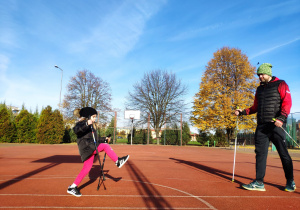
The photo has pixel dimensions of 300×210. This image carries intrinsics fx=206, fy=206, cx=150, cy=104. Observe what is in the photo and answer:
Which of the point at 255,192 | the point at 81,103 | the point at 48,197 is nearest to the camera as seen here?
the point at 48,197

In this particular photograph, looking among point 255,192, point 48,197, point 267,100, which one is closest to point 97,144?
point 48,197

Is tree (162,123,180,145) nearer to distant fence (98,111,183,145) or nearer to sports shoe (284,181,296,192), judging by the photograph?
distant fence (98,111,183,145)

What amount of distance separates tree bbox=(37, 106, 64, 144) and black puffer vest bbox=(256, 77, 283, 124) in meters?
22.3

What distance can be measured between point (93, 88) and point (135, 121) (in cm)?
880

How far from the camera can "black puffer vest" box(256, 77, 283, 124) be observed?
12.8ft

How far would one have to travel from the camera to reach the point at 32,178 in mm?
4820

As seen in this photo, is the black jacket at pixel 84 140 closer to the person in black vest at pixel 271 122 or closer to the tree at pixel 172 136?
the person in black vest at pixel 271 122

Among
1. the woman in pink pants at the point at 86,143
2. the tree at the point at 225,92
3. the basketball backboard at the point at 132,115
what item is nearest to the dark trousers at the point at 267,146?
the woman in pink pants at the point at 86,143

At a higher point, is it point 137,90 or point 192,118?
point 137,90

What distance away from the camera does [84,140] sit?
3.83 m

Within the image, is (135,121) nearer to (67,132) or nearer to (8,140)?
(67,132)

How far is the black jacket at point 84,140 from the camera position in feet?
12.0

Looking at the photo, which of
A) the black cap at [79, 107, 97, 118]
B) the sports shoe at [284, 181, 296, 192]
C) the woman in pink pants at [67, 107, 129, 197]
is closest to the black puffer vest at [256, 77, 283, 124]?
the sports shoe at [284, 181, 296, 192]

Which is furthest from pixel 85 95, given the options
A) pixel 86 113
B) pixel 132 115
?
pixel 86 113
